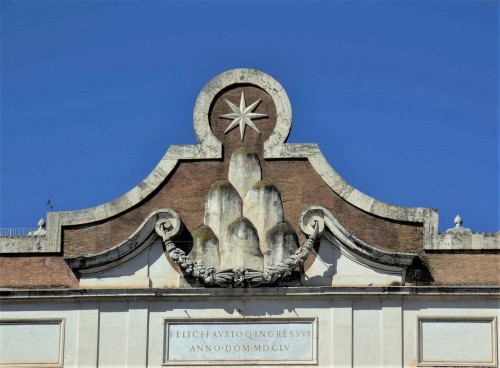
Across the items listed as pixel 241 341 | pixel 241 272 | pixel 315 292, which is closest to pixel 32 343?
pixel 241 341

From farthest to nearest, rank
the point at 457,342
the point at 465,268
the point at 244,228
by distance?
1. the point at 465,268
2. the point at 244,228
3. the point at 457,342

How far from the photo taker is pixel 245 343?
37.6 metres

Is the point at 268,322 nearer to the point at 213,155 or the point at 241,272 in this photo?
the point at 241,272

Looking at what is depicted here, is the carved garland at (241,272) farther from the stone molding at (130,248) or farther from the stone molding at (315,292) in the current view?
the stone molding at (130,248)

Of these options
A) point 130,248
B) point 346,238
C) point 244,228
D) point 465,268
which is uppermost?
point 244,228

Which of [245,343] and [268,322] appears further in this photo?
[268,322]

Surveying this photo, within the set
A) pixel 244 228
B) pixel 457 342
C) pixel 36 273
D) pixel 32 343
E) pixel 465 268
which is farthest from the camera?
pixel 36 273

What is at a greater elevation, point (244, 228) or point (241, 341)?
point (244, 228)

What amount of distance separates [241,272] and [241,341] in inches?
58.4

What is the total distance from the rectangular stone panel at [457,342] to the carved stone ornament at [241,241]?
3.12 metres

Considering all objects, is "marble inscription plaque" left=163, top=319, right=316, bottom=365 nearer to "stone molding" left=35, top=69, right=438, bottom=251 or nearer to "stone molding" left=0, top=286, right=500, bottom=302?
"stone molding" left=0, top=286, right=500, bottom=302

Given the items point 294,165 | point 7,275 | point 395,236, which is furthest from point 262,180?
point 7,275

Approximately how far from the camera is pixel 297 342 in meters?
37.6

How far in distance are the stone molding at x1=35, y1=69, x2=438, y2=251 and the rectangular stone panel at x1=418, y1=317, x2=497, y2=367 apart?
2.90 metres
